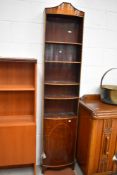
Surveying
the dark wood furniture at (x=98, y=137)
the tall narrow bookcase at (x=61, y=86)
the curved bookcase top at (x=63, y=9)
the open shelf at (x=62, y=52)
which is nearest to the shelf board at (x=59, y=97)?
the tall narrow bookcase at (x=61, y=86)

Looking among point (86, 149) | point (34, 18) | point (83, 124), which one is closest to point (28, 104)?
point (83, 124)

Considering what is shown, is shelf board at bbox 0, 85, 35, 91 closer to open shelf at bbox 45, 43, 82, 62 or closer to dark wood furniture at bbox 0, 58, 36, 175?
dark wood furniture at bbox 0, 58, 36, 175

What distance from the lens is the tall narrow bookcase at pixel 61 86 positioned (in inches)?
86.8

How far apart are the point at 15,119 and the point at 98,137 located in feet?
3.34

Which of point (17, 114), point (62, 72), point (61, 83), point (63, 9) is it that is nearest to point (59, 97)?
point (61, 83)

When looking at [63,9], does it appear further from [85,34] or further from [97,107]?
[97,107]

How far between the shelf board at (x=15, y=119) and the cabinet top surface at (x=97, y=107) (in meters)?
0.69

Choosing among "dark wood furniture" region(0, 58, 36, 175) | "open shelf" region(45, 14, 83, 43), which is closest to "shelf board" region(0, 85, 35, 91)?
"dark wood furniture" region(0, 58, 36, 175)

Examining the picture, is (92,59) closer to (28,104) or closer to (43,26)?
(43,26)

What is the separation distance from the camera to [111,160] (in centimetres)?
224

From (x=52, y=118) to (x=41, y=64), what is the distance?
69cm

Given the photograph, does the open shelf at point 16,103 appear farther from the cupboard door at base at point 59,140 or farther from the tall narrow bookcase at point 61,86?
the cupboard door at base at point 59,140

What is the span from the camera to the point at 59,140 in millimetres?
2305

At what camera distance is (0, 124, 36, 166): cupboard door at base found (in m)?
2.08
